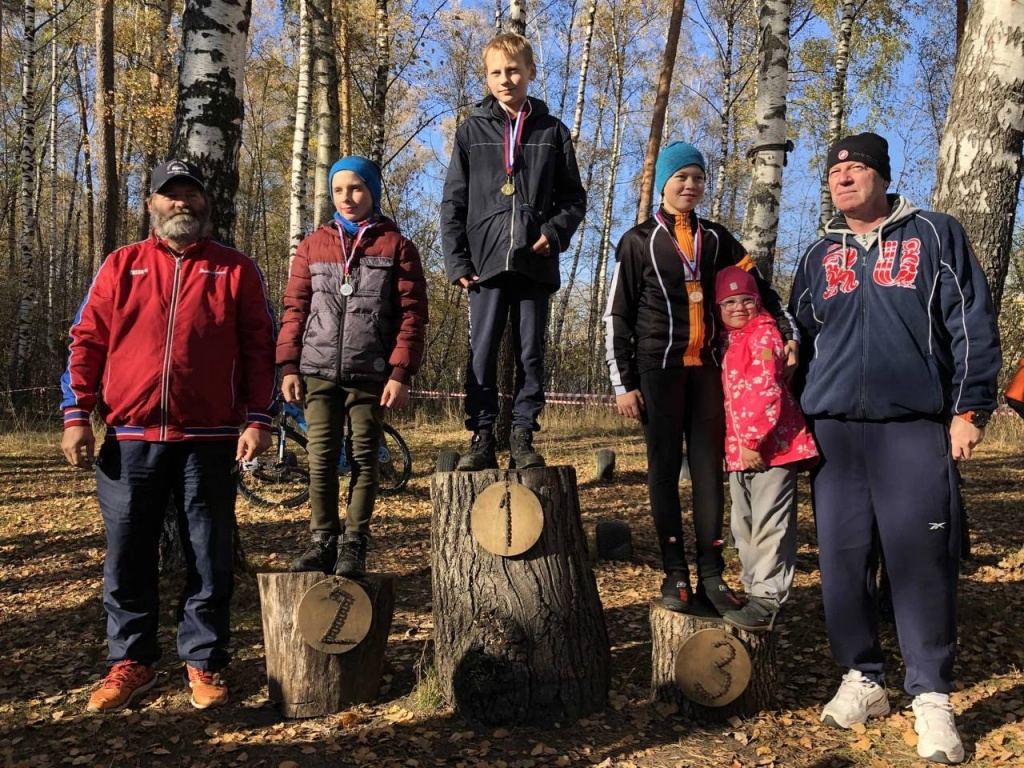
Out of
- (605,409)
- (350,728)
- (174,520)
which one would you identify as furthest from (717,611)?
(605,409)

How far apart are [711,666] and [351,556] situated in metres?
1.61

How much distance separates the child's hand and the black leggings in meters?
0.14

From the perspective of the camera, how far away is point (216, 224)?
434 centimetres

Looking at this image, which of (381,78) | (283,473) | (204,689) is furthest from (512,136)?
(381,78)

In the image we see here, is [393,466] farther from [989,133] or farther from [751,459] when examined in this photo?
[989,133]

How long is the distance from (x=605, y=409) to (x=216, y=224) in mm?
10727

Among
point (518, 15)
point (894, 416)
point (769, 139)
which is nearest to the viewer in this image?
point (894, 416)

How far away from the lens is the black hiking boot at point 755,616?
299 cm

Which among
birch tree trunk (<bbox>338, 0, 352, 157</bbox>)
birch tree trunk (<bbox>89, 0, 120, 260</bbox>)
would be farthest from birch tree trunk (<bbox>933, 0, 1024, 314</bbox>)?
birch tree trunk (<bbox>89, 0, 120, 260</bbox>)

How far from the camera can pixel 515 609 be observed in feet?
10.00

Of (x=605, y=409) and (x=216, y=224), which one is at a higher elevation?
(x=216, y=224)

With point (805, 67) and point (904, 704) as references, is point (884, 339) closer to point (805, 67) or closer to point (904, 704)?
point (904, 704)

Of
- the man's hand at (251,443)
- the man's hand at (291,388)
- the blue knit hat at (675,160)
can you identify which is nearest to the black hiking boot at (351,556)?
the man's hand at (251,443)

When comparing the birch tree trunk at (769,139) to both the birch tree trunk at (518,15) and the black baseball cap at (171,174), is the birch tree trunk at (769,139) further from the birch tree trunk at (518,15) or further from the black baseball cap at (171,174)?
the black baseball cap at (171,174)
